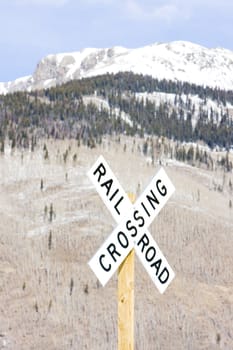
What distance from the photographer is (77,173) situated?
143 meters

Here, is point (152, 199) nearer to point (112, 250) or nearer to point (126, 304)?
point (112, 250)

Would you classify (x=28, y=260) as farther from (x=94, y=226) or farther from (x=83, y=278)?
(x=94, y=226)

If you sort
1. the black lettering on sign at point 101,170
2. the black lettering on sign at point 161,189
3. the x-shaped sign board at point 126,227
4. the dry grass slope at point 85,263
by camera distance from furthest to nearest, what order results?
the dry grass slope at point 85,263, the black lettering on sign at point 161,189, the black lettering on sign at point 101,170, the x-shaped sign board at point 126,227

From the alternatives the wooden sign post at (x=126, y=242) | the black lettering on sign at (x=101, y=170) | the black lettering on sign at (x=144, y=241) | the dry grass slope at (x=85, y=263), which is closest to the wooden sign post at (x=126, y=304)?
the wooden sign post at (x=126, y=242)

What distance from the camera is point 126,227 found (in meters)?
7.29

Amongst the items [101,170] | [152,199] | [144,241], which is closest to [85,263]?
[152,199]

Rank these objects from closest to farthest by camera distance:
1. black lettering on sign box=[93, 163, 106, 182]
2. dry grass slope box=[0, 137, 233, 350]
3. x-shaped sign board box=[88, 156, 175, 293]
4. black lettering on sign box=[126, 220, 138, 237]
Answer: x-shaped sign board box=[88, 156, 175, 293]
black lettering on sign box=[93, 163, 106, 182]
black lettering on sign box=[126, 220, 138, 237]
dry grass slope box=[0, 137, 233, 350]

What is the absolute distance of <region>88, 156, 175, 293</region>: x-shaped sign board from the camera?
707cm

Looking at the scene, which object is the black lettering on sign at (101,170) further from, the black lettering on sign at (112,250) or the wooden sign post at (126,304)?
the black lettering on sign at (112,250)

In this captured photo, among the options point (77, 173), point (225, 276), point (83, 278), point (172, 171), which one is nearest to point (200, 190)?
point (172, 171)

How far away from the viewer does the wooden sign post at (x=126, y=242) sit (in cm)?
712

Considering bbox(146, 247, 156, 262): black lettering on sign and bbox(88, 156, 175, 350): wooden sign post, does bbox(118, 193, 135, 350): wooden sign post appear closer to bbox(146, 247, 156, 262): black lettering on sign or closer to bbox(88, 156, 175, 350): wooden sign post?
bbox(88, 156, 175, 350): wooden sign post

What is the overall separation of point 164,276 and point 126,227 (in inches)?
26.3

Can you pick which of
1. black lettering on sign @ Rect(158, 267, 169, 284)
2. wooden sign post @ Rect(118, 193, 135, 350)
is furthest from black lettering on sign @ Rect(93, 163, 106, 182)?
Result: black lettering on sign @ Rect(158, 267, 169, 284)
